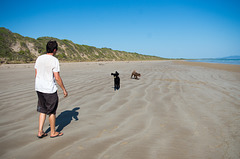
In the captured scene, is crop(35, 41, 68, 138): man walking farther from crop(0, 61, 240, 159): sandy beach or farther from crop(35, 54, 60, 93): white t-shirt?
crop(0, 61, 240, 159): sandy beach

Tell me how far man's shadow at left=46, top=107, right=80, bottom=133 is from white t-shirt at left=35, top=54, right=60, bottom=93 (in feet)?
3.22

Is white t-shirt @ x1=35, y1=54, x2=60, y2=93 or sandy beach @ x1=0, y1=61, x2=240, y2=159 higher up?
white t-shirt @ x1=35, y1=54, x2=60, y2=93

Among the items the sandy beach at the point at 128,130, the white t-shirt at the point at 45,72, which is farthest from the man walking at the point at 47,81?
the sandy beach at the point at 128,130

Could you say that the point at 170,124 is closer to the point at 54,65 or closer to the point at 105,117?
the point at 105,117

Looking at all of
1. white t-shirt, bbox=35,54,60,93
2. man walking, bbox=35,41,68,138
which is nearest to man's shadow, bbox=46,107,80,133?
man walking, bbox=35,41,68,138

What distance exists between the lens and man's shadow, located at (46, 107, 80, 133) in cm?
312

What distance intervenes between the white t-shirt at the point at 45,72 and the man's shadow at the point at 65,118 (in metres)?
0.98

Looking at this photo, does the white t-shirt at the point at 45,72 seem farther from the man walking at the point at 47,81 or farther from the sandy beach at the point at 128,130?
the sandy beach at the point at 128,130

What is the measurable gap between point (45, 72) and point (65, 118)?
4.90ft

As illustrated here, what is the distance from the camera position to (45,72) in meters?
2.50

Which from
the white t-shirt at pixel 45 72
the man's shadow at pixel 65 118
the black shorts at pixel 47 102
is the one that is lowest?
the man's shadow at pixel 65 118

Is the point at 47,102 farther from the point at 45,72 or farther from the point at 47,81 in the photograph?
the point at 45,72

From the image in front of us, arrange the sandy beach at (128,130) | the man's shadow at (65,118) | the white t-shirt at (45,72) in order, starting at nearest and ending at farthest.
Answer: the sandy beach at (128,130), the white t-shirt at (45,72), the man's shadow at (65,118)

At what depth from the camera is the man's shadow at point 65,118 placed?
312cm
